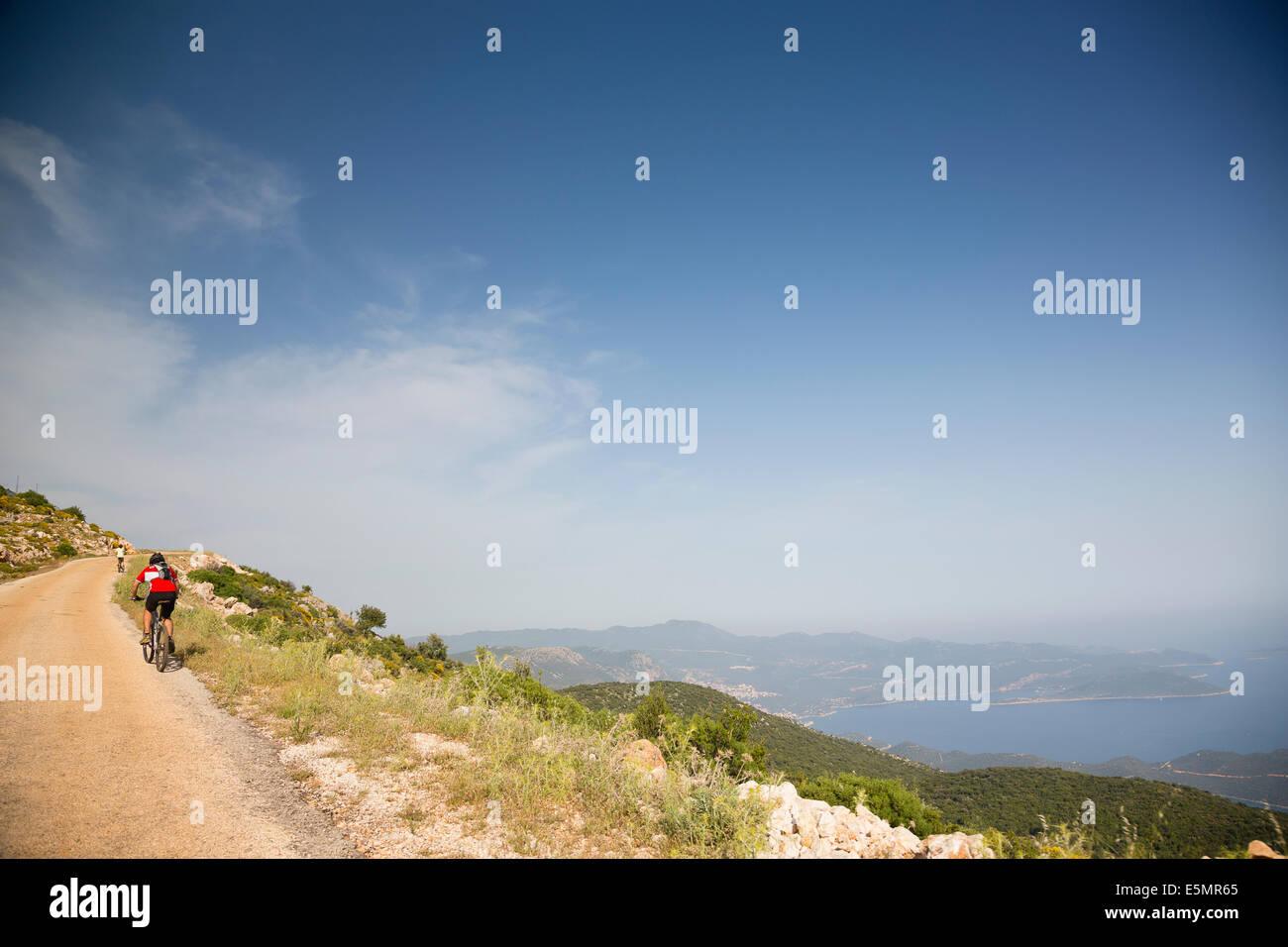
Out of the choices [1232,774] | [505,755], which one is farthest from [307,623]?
[1232,774]

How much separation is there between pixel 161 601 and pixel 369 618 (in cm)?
2895

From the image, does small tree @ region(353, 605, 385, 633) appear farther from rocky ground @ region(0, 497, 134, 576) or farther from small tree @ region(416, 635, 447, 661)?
rocky ground @ region(0, 497, 134, 576)

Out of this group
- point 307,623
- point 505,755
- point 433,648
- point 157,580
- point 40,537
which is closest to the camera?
point 505,755

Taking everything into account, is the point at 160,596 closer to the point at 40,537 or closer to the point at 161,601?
the point at 161,601

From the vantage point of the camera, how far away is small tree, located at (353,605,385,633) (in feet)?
122

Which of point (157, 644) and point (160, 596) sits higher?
point (160, 596)

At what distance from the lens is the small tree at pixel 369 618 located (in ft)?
122

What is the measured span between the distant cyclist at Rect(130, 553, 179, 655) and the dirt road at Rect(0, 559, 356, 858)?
3.55 feet

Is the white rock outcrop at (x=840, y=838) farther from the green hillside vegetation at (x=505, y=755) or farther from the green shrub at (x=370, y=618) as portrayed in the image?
the green shrub at (x=370, y=618)

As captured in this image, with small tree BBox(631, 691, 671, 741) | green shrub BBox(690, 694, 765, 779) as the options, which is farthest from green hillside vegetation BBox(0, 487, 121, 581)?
green shrub BBox(690, 694, 765, 779)

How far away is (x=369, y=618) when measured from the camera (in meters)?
Result: 38.2

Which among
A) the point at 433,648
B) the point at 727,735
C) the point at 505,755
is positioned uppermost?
the point at 505,755

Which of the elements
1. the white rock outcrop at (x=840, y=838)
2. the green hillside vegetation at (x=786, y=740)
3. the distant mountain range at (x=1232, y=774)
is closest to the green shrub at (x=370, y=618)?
the green hillside vegetation at (x=786, y=740)
